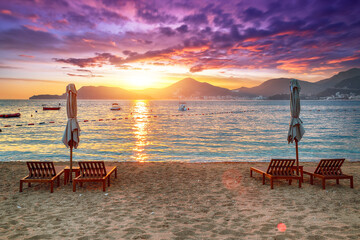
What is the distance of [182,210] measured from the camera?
23.1 ft

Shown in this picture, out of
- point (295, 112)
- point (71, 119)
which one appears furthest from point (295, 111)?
point (71, 119)

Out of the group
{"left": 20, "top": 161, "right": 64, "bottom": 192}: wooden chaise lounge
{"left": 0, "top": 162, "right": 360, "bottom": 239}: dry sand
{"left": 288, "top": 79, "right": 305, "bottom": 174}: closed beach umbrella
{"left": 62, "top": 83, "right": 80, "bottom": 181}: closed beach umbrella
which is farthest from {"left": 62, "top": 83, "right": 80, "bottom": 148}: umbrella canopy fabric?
{"left": 288, "top": 79, "right": 305, "bottom": 174}: closed beach umbrella

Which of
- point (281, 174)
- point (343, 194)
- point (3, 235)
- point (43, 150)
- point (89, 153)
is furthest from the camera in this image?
point (43, 150)

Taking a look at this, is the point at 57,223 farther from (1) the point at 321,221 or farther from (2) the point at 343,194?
(2) the point at 343,194

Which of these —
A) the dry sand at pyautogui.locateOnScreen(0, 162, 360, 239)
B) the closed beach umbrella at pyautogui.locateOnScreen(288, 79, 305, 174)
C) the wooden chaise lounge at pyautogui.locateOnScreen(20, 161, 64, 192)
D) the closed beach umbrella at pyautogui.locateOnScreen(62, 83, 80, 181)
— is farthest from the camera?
the closed beach umbrella at pyautogui.locateOnScreen(288, 79, 305, 174)

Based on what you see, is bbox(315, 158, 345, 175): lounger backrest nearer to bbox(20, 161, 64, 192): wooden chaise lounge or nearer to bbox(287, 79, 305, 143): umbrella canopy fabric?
bbox(287, 79, 305, 143): umbrella canopy fabric

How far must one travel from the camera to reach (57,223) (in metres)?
6.20

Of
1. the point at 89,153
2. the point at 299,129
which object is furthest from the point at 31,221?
the point at 89,153

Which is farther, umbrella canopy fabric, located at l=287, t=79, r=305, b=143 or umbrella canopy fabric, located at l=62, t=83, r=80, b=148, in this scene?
umbrella canopy fabric, located at l=287, t=79, r=305, b=143

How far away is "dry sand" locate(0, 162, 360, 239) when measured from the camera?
5.71 meters

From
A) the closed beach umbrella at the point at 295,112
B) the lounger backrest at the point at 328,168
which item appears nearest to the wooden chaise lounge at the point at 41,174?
the closed beach umbrella at the point at 295,112

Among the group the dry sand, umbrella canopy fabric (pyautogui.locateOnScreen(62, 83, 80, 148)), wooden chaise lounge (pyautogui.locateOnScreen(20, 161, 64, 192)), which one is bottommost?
the dry sand

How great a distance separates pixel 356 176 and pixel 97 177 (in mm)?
10603

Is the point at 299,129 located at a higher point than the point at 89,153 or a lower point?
higher
